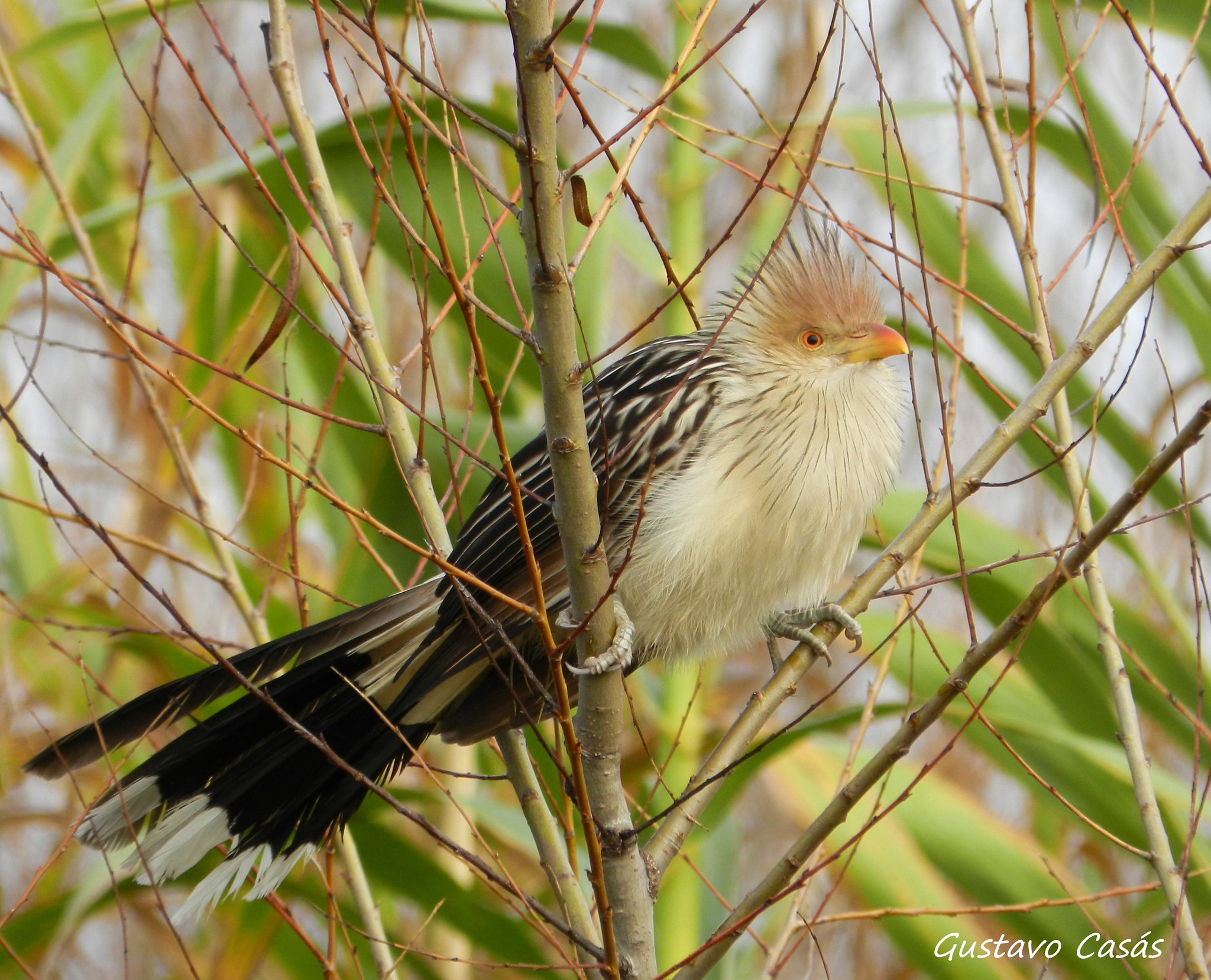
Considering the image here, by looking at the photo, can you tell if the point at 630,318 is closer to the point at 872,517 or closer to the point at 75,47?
the point at 75,47

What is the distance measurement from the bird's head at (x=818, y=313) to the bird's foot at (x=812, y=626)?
48 cm

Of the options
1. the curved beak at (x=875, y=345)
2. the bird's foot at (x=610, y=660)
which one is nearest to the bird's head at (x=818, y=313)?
the curved beak at (x=875, y=345)

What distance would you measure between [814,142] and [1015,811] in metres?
5.20

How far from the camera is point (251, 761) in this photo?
2.11m

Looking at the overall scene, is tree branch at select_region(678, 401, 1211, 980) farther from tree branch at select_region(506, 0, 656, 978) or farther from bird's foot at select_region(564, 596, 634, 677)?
bird's foot at select_region(564, 596, 634, 677)

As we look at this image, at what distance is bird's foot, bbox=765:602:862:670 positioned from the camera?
6.55 feet

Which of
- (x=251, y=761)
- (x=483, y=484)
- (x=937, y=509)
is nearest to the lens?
(x=937, y=509)

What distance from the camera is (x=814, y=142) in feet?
4.70

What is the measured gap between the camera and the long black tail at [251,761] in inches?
79.4

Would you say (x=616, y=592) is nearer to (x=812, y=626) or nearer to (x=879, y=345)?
(x=812, y=626)

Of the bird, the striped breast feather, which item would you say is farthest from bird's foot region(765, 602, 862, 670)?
the striped breast feather

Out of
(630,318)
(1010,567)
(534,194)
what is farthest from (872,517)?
(630,318)

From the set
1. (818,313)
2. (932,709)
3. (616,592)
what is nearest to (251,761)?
(616,592)

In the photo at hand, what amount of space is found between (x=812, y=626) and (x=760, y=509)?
232 mm
